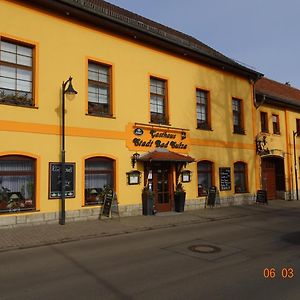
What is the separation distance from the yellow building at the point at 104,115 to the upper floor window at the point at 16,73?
0.03 m

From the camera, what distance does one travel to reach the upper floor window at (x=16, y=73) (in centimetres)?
1279

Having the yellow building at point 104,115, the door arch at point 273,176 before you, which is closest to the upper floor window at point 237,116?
the yellow building at point 104,115

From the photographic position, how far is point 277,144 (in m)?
25.1

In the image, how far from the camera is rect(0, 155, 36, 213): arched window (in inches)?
491

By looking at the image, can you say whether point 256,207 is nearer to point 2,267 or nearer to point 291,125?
point 291,125

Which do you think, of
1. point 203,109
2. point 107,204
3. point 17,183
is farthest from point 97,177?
point 203,109

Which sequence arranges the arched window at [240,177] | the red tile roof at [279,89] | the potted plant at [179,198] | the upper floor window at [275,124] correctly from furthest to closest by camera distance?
the red tile roof at [279,89]
the upper floor window at [275,124]
the arched window at [240,177]
the potted plant at [179,198]

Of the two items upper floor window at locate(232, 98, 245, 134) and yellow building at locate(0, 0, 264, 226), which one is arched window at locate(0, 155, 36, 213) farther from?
upper floor window at locate(232, 98, 245, 134)

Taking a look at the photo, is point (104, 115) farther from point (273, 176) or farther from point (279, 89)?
point (279, 89)

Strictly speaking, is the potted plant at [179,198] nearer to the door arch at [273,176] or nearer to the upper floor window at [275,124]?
the door arch at [273,176]

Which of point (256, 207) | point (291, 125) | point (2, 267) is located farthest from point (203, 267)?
point (291, 125)

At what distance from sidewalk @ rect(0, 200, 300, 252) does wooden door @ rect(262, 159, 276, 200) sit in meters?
6.75

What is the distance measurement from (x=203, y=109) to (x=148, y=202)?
6643mm
